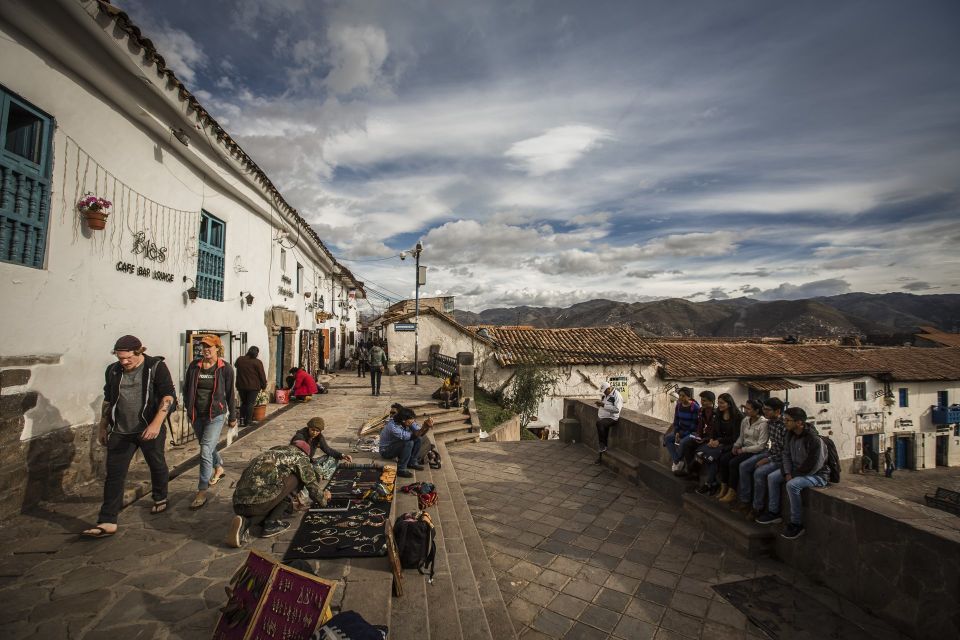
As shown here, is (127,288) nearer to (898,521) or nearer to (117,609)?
(117,609)

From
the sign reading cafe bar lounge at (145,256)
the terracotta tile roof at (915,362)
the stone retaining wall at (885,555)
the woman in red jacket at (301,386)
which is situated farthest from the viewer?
the terracotta tile roof at (915,362)

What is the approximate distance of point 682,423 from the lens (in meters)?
6.53

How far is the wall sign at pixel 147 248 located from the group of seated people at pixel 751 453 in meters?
8.07

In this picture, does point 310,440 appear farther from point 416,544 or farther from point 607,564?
point 607,564

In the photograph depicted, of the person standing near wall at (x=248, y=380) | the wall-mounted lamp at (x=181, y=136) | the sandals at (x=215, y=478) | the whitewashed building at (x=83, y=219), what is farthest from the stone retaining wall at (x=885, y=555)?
the wall-mounted lamp at (x=181, y=136)

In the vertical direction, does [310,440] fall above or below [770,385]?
above

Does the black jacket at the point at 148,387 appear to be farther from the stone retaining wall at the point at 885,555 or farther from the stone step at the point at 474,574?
the stone retaining wall at the point at 885,555

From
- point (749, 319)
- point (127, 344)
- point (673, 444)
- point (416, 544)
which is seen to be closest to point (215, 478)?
point (127, 344)

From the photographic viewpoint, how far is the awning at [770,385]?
60.8 feet

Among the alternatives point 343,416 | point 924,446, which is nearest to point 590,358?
point 343,416

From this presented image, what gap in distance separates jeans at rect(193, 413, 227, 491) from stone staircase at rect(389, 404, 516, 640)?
2.20m

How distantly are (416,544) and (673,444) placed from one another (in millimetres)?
4473

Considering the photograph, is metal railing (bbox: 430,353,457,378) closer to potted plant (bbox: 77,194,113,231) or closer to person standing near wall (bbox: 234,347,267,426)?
person standing near wall (bbox: 234,347,267,426)

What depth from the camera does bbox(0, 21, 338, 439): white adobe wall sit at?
4285mm
